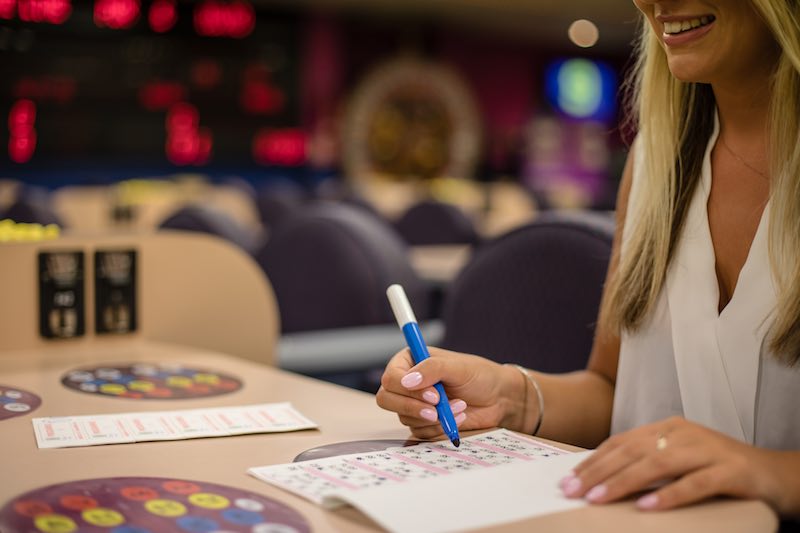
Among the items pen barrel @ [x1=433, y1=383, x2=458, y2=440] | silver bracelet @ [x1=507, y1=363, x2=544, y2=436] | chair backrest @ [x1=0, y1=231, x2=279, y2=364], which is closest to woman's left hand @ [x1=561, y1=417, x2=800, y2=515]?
pen barrel @ [x1=433, y1=383, x2=458, y2=440]

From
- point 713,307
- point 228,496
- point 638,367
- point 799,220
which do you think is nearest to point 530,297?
point 638,367

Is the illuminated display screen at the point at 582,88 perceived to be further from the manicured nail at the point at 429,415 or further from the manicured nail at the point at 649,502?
the manicured nail at the point at 649,502

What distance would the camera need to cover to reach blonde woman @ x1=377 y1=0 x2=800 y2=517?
1244mm

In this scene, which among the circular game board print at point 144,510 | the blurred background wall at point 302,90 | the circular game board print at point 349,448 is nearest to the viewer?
the circular game board print at point 144,510

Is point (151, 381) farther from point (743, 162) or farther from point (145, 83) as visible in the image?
point (145, 83)

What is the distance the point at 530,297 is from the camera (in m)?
1.80

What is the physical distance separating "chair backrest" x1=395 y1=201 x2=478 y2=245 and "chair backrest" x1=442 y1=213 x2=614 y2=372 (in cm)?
328

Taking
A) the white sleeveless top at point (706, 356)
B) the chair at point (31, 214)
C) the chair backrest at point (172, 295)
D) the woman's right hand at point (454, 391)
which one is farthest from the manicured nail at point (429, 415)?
the chair at point (31, 214)

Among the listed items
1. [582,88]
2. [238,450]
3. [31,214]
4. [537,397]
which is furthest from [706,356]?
[582,88]

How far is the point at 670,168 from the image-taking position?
1.42 m

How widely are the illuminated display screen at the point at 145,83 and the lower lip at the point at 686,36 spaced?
27.2 feet

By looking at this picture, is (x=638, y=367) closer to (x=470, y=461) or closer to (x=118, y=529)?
(x=470, y=461)

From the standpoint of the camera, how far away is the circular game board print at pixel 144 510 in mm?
870

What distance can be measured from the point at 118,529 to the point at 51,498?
0.34 feet
